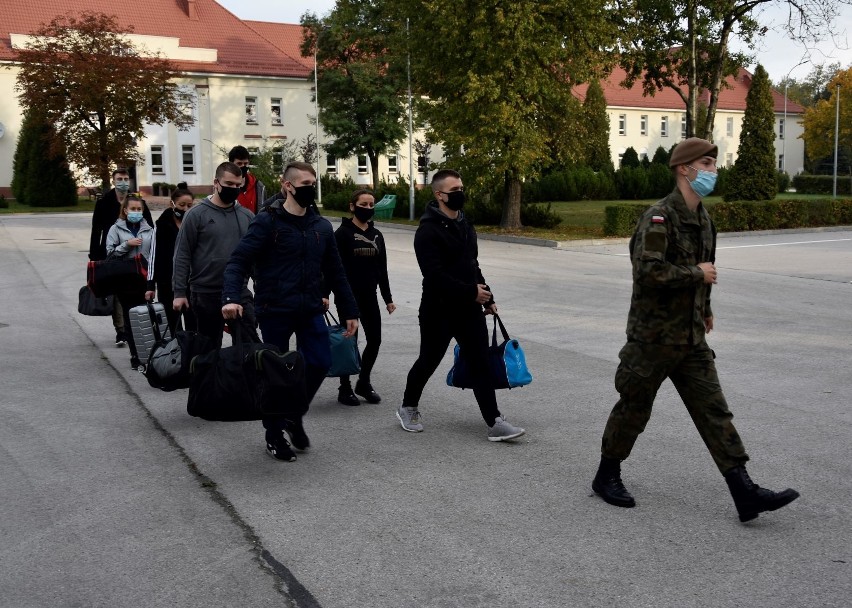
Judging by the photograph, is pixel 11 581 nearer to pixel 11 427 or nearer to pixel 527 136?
pixel 11 427

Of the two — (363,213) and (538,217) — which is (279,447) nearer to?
(363,213)

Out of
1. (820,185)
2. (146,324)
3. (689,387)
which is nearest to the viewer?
(689,387)

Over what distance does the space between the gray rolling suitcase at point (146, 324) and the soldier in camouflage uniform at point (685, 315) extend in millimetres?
4816

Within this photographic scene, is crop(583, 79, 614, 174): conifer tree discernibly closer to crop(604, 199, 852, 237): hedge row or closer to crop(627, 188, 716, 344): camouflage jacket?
crop(604, 199, 852, 237): hedge row

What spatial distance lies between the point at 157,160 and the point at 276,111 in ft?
30.1

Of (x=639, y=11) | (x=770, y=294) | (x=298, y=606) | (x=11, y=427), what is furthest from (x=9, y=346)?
(x=639, y=11)

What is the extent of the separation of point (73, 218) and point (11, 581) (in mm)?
40500

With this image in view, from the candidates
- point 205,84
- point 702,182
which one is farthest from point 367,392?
point 205,84

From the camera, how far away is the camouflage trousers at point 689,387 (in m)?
4.77

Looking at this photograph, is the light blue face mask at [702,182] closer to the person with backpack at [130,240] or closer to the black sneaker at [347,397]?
the black sneaker at [347,397]

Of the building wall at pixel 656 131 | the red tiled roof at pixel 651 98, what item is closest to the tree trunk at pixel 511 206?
the red tiled roof at pixel 651 98

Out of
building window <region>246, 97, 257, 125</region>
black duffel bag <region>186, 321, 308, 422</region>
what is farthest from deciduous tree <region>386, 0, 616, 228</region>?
building window <region>246, 97, 257, 125</region>

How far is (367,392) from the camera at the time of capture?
7773 mm

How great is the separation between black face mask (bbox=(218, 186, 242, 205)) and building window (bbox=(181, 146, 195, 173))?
6151cm
